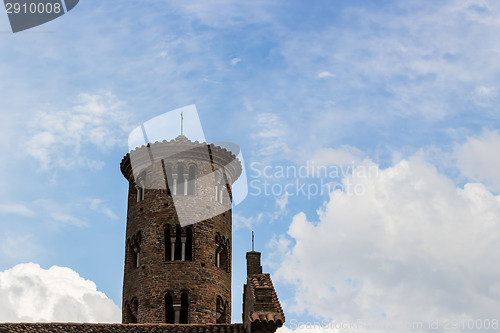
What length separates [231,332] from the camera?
28.4 metres

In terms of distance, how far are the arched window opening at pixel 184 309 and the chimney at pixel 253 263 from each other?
437 centimetres

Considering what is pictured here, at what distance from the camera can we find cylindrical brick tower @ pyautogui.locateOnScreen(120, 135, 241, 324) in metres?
34.3

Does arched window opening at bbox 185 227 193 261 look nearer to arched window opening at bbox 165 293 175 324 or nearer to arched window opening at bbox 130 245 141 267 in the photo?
arched window opening at bbox 165 293 175 324

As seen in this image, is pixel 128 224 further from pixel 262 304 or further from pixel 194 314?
pixel 262 304

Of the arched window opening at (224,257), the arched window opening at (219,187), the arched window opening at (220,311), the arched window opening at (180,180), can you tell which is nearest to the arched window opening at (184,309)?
the arched window opening at (220,311)

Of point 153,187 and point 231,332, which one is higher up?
point 153,187

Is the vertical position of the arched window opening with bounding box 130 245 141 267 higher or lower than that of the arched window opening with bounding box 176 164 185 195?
lower

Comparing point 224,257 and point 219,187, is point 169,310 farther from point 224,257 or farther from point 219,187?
point 219,187

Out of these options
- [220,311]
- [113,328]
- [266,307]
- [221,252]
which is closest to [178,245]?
[221,252]

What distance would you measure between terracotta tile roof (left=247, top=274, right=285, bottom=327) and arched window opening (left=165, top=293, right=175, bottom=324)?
6.99 m

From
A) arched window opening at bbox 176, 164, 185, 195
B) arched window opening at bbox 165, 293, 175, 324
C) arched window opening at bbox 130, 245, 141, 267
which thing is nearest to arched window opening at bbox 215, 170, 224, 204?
arched window opening at bbox 176, 164, 185, 195

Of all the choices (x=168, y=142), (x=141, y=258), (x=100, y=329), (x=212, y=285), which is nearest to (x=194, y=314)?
(x=212, y=285)

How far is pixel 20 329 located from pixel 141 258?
9447 millimetres

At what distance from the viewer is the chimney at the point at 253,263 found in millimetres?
31812
